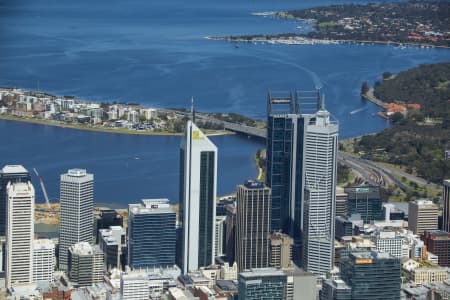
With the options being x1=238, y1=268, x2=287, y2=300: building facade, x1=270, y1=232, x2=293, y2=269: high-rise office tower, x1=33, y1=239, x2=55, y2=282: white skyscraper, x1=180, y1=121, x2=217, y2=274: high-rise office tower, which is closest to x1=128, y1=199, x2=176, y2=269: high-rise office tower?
x1=180, y1=121, x2=217, y2=274: high-rise office tower

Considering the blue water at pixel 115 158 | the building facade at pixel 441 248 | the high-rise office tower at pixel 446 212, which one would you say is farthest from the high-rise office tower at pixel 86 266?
the high-rise office tower at pixel 446 212

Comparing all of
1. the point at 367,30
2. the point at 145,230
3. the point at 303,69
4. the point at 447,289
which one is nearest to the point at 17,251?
the point at 145,230

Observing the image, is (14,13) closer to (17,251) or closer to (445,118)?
(445,118)

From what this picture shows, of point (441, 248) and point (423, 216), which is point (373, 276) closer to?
point (441, 248)

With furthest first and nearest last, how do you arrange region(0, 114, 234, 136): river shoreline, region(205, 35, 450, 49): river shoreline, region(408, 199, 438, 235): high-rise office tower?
region(205, 35, 450, 49): river shoreline < region(0, 114, 234, 136): river shoreline < region(408, 199, 438, 235): high-rise office tower

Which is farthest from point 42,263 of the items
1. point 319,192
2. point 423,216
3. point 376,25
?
point 376,25

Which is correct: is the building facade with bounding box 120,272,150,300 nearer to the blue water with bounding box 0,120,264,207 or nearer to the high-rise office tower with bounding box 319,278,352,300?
the high-rise office tower with bounding box 319,278,352,300

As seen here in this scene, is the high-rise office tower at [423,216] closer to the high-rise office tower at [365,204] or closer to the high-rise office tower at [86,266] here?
the high-rise office tower at [365,204]
